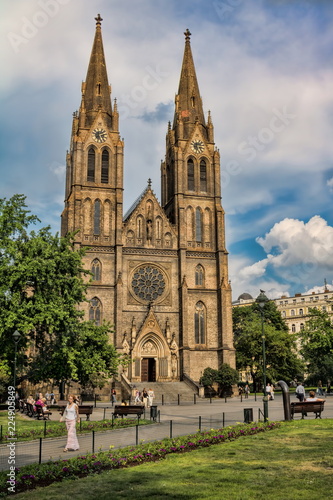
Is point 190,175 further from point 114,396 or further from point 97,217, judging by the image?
point 114,396

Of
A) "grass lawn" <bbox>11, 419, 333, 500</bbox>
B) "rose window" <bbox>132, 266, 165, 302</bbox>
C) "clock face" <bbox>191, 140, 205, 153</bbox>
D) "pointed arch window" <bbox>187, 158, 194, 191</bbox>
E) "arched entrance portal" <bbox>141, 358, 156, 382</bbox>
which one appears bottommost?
"grass lawn" <bbox>11, 419, 333, 500</bbox>

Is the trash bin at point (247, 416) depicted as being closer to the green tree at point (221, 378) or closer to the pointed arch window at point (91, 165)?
the green tree at point (221, 378)

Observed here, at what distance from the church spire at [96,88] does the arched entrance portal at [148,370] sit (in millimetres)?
25748

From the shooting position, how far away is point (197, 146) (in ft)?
196

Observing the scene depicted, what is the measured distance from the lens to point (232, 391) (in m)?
51.7

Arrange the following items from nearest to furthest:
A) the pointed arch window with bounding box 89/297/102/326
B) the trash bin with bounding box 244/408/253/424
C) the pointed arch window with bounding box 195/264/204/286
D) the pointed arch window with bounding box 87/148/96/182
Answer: the trash bin with bounding box 244/408/253/424
the pointed arch window with bounding box 89/297/102/326
the pointed arch window with bounding box 195/264/204/286
the pointed arch window with bounding box 87/148/96/182

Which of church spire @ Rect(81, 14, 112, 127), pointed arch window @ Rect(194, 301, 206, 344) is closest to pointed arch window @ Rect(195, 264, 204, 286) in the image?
pointed arch window @ Rect(194, 301, 206, 344)

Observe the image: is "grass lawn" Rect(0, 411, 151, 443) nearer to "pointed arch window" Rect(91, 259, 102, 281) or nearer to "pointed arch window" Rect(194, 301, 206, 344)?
"pointed arch window" Rect(91, 259, 102, 281)

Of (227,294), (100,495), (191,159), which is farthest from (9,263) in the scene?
Result: (191,159)

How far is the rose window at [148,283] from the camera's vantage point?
5375cm

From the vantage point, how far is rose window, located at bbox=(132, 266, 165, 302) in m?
53.8

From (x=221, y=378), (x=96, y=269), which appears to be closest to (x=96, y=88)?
(x=96, y=269)

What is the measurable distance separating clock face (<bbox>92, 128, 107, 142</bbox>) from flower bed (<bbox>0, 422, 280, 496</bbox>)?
144ft

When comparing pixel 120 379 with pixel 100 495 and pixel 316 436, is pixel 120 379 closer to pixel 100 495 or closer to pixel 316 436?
pixel 316 436
